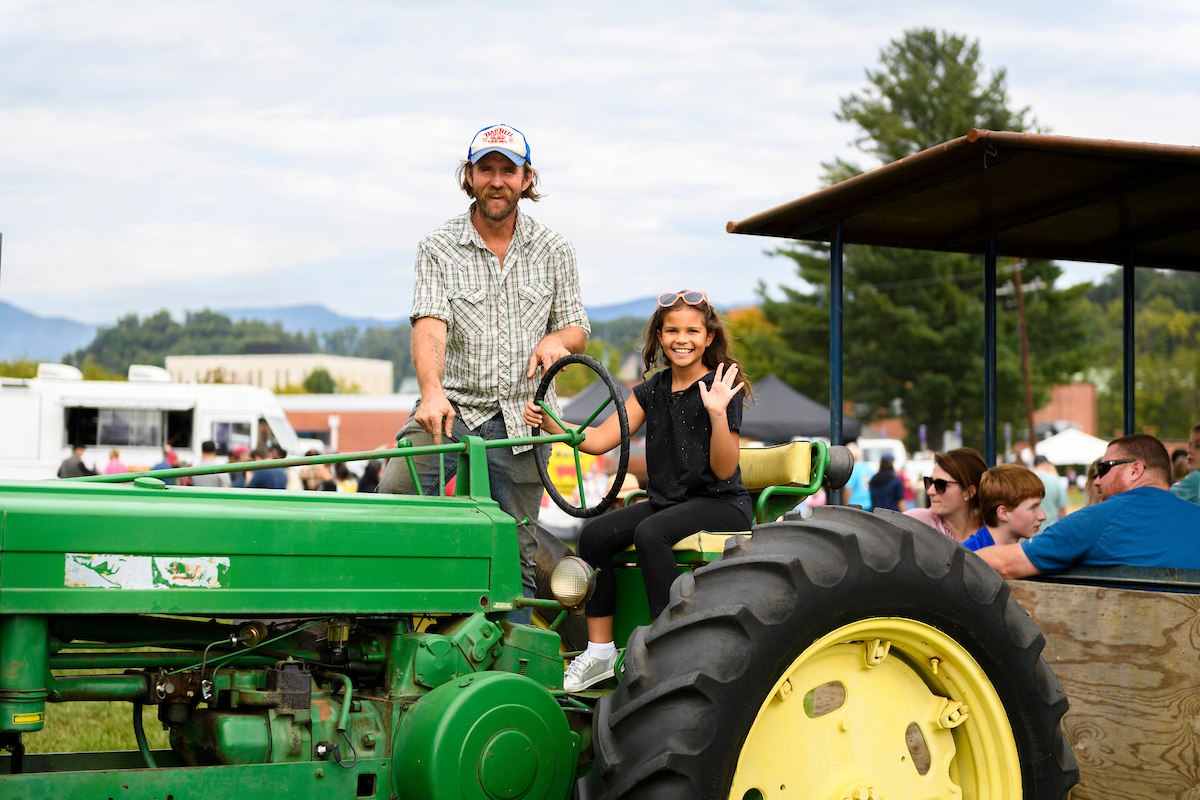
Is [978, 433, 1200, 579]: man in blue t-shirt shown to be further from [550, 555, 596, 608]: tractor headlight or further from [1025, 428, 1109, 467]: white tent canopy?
[1025, 428, 1109, 467]: white tent canopy

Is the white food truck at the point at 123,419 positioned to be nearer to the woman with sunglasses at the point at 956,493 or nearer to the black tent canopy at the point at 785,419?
the black tent canopy at the point at 785,419

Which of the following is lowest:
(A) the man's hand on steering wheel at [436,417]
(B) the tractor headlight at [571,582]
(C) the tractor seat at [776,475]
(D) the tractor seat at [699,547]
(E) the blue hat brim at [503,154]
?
(B) the tractor headlight at [571,582]

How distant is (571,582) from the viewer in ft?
9.73

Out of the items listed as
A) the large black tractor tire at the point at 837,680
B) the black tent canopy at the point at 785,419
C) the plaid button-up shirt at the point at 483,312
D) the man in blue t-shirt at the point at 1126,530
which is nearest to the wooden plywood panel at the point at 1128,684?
the man in blue t-shirt at the point at 1126,530

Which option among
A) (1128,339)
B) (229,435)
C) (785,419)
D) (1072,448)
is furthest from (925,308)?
(1128,339)

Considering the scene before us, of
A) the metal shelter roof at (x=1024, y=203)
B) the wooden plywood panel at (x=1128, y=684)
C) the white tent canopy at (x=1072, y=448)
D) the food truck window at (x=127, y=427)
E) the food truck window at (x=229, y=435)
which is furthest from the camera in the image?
the white tent canopy at (x=1072, y=448)

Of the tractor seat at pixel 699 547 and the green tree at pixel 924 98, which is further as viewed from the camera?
the green tree at pixel 924 98

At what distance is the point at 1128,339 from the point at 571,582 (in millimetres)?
4600

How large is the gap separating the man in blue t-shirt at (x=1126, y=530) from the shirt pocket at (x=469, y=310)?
6.70ft

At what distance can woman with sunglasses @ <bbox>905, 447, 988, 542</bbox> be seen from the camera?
4977 mm

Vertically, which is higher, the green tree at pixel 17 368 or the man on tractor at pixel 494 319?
the green tree at pixel 17 368

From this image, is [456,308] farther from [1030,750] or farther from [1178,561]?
[1178,561]

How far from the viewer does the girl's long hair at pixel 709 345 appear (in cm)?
359

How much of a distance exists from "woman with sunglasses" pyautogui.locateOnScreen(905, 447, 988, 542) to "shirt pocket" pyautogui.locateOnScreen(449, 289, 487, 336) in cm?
230
